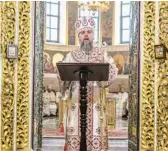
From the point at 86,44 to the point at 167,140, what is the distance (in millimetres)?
1947

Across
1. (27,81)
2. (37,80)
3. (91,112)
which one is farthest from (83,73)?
(91,112)

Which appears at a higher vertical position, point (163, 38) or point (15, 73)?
point (163, 38)

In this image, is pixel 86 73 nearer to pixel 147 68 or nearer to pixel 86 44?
pixel 147 68

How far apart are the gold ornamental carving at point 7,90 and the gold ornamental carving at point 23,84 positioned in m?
0.09

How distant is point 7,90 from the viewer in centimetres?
480

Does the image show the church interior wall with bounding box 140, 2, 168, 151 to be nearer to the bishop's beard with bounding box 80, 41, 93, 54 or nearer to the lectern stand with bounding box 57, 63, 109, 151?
the bishop's beard with bounding box 80, 41, 93, 54

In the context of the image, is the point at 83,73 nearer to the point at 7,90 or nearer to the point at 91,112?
the point at 7,90

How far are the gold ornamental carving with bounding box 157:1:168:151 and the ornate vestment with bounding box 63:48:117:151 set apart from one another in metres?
1.20

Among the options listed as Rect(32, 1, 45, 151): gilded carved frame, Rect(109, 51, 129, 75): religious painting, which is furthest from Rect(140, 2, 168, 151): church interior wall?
Rect(109, 51, 129, 75): religious painting

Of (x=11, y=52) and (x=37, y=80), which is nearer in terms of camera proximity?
(x=11, y=52)

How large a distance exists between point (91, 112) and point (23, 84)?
1.37 m

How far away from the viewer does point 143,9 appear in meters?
5.00

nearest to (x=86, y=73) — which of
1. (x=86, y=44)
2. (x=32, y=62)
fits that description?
(x=32, y=62)

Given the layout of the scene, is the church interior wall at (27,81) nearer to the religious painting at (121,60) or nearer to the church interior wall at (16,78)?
the church interior wall at (16,78)
